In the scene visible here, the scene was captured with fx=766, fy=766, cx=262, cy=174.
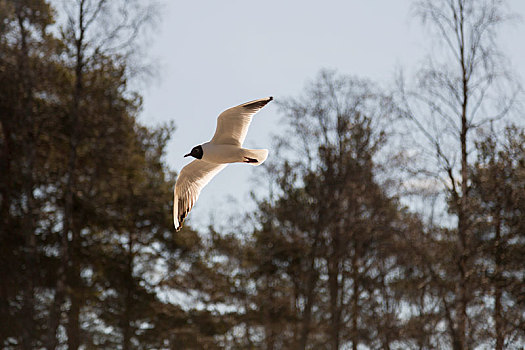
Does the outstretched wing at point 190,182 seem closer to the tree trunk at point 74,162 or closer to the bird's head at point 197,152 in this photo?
the bird's head at point 197,152

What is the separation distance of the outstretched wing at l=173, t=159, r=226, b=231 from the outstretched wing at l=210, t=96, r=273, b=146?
0.90 m

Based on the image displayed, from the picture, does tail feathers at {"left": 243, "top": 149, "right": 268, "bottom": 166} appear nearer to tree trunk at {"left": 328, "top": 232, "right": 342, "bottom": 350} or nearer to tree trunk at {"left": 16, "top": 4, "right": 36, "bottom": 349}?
tree trunk at {"left": 16, "top": 4, "right": 36, "bottom": 349}

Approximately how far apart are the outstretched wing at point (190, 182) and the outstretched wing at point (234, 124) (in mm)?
897

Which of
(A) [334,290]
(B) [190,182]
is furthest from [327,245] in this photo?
(B) [190,182]

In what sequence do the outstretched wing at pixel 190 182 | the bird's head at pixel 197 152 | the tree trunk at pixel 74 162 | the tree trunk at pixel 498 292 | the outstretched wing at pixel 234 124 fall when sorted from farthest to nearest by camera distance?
the tree trunk at pixel 74 162, the tree trunk at pixel 498 292, the outstretched wing at pixel 190 182, the outstretched wing at pixel 234 124, the bird's head at pixel 197 152

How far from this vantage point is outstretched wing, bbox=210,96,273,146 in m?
8.48

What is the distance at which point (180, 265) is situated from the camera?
70.3ft

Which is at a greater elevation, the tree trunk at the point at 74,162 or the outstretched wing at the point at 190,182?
the tree trunk at the point at 74,162

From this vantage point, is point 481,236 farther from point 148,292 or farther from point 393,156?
point 148,292

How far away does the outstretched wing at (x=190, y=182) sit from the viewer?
30.8 feet

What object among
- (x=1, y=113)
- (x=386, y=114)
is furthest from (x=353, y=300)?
(x=1, y=113)

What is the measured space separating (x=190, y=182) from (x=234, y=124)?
4.32ft

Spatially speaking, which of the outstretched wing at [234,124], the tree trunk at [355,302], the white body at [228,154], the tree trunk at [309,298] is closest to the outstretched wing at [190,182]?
the outstretched wing at [234,124]

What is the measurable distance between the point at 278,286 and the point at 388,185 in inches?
237
